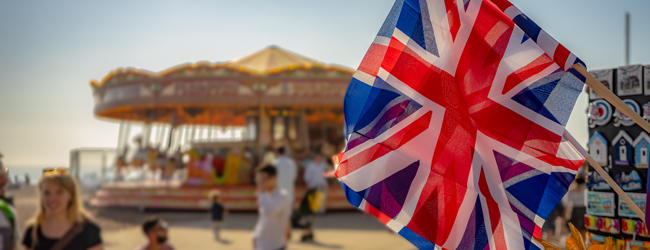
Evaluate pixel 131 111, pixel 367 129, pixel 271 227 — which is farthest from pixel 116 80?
pixel 367 129

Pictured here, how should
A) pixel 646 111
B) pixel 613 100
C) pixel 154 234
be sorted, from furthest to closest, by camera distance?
pixel 154 234
pixel 646 111
pixel 613 100

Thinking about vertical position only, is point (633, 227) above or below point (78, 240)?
above

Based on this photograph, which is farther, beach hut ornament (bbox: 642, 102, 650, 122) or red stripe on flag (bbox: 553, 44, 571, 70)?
beach hut ornament (bbox: 642, 102, 650, 122)

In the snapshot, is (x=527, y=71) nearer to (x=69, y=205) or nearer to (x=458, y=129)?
(x=458, y=129)

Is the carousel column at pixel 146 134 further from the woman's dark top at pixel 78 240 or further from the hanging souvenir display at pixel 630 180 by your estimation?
the hanging souvenir display at pixel 630 180

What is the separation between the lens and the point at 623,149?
2590 millimetres

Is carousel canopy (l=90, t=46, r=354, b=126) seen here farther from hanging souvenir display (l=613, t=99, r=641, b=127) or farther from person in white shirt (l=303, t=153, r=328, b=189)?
hanging souvenir display (l=613, t=99, r=641, b=127)

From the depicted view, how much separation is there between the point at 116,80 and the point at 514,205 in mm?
15543

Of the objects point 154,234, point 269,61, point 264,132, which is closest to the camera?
point 154,234

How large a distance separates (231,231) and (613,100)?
29.6ft

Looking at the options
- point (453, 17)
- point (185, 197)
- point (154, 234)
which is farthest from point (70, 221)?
point (185, 197)

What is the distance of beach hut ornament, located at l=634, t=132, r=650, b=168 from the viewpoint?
8.19 feet

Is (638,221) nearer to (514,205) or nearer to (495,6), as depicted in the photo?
(514,205)

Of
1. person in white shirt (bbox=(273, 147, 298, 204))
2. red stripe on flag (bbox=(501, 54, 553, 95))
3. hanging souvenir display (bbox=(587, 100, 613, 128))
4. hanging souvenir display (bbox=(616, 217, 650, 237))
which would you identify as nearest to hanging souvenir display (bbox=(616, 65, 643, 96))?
hanging souvenir display (bbox=(587, 100, 613, 128))
